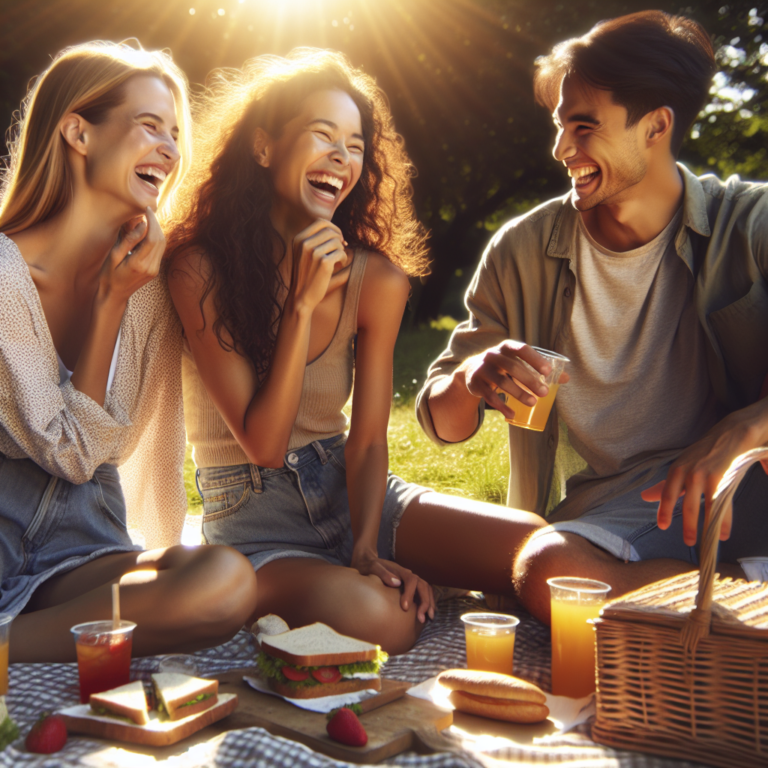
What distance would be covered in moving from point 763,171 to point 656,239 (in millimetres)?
18835

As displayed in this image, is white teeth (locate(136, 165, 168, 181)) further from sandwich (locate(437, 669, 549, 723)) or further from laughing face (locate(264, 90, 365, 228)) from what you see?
sandwich (locate(437, 669, 549, 723))

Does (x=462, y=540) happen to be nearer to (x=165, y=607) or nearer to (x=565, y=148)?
(x=165, y=607)

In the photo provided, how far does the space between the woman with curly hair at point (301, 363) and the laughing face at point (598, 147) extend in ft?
2.68

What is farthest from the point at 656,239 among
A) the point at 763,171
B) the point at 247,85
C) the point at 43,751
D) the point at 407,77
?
the point at 763,171

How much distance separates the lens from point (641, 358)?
3.21 m

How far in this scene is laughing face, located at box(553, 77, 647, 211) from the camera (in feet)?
10.3

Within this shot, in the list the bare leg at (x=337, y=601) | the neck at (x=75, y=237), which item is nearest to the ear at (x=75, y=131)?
the neck at (x=75, y=237)

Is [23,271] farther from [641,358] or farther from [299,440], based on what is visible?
[641,358]

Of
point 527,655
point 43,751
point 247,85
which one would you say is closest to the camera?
point 43,751

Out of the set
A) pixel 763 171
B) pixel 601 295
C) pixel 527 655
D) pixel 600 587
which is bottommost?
pixel 527 655

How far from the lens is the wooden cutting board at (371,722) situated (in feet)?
6.50

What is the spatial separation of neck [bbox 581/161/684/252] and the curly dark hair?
90 centimetres

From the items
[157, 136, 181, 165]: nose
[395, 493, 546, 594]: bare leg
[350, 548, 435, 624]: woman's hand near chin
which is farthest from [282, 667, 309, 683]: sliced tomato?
[157, 136, 181, 165]: nose

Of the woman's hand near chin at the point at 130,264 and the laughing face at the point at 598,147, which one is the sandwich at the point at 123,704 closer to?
the woman's hand near chin at the point at 130,264
